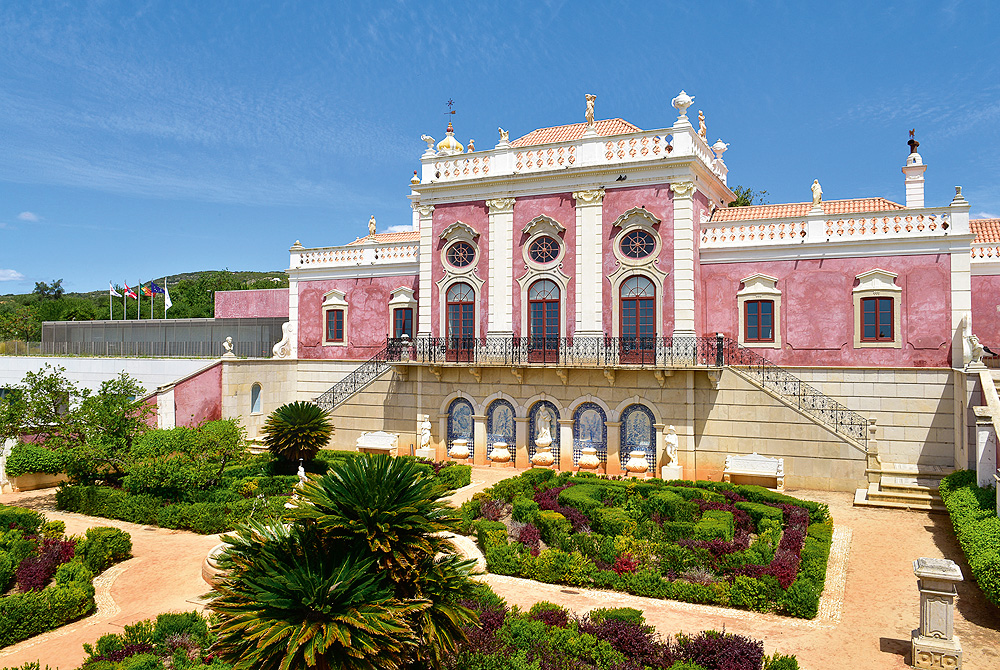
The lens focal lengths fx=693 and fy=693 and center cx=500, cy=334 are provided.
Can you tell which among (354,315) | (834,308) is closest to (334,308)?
(354,315)

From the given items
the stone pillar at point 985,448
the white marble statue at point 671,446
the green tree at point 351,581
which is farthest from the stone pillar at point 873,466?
the green tree at point 351,581

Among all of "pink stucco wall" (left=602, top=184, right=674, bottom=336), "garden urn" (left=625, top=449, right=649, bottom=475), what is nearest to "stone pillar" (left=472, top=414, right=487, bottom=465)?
"garden urn" (left=625, top=449, right=649, bottom=475)

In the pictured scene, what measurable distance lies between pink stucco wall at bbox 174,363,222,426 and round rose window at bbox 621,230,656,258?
1783 centimetres

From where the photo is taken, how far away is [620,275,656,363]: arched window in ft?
82.7

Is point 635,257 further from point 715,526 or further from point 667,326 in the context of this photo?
point 715,526

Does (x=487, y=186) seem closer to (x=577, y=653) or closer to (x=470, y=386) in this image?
(x=470, y=386)

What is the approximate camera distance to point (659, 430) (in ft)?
80.9

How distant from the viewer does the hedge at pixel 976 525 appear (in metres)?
12.0

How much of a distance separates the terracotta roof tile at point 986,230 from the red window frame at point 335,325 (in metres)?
26.2

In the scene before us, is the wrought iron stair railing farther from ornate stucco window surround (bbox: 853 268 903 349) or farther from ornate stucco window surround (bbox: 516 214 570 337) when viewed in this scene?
ornate stucco window surround (bbox: 853 268 903 349)

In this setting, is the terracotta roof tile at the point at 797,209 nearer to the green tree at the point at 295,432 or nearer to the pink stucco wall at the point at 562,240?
the pink stucco wall at the point at 562,240

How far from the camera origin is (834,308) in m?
24.2

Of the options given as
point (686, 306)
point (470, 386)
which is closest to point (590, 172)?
point (686, 306)

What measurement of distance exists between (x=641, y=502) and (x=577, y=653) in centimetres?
827
